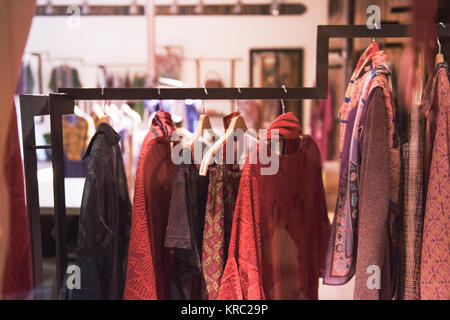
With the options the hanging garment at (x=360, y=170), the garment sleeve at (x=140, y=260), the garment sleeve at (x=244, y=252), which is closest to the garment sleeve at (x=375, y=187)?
the hanging garment at (x=360, y=170)

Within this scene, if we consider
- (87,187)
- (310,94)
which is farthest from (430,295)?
(87,187)

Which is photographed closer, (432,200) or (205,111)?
(432,200)

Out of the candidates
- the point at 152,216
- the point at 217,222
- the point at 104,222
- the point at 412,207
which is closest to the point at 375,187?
the point at 412,207

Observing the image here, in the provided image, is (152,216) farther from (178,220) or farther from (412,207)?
(412,207)

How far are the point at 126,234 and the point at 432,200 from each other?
734mm

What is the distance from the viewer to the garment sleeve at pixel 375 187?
0.83 m

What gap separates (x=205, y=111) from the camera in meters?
1.01

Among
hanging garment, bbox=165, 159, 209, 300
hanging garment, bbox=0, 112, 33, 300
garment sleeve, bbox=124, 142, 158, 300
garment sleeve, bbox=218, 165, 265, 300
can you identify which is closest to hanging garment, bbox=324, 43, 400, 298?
garment sleeve, bbox=218, 165, 265, 300

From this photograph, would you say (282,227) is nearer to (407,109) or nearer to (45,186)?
(407,109)

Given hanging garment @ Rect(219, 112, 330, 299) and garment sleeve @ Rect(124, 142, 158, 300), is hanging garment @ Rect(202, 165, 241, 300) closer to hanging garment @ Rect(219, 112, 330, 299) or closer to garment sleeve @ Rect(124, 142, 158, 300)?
hanging garment @ Rect(219, 112, 330, 299)

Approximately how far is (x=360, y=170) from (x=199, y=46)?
0.51m

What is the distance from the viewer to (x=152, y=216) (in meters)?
0.93

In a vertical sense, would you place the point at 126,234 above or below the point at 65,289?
above

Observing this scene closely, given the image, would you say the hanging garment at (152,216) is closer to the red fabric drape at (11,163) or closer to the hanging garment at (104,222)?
the hanging garment at (104,222)
